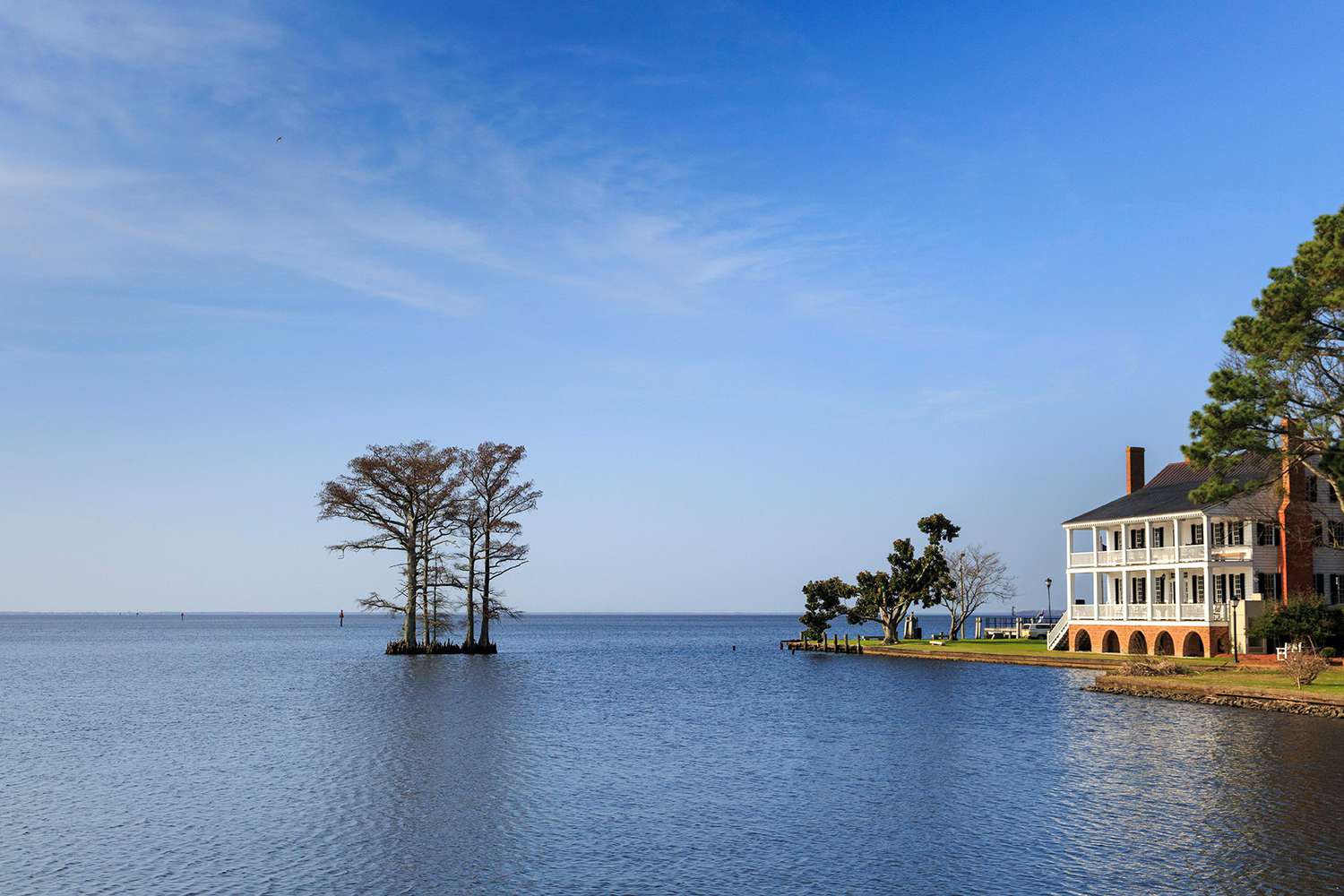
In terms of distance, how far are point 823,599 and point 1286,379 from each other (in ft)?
192

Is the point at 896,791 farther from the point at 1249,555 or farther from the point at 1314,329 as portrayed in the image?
the point at 1249,555

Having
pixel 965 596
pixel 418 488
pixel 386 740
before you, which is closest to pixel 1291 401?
pixel 386 740

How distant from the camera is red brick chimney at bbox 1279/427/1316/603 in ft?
197

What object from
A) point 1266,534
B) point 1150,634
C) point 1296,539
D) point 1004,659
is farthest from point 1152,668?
point 1004,659

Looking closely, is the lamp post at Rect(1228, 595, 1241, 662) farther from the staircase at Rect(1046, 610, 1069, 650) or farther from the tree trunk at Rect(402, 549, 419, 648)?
the tree trunk at Rect(402, 549, 419, 648)

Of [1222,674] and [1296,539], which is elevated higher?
[1296,539]

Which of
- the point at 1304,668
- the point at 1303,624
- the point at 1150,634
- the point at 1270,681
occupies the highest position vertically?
the point at 1303,624

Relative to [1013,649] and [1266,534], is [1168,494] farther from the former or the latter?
[1013,649]

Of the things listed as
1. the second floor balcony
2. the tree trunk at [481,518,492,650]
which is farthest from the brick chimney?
the tree trunk at [481,518,492,650]

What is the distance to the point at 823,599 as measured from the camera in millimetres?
101812

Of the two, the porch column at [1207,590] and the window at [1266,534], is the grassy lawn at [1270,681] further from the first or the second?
the window at [1266,534]

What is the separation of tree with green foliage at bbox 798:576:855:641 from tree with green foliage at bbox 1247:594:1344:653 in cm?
4449

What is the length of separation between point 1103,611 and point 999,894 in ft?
183

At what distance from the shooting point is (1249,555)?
60.8m
